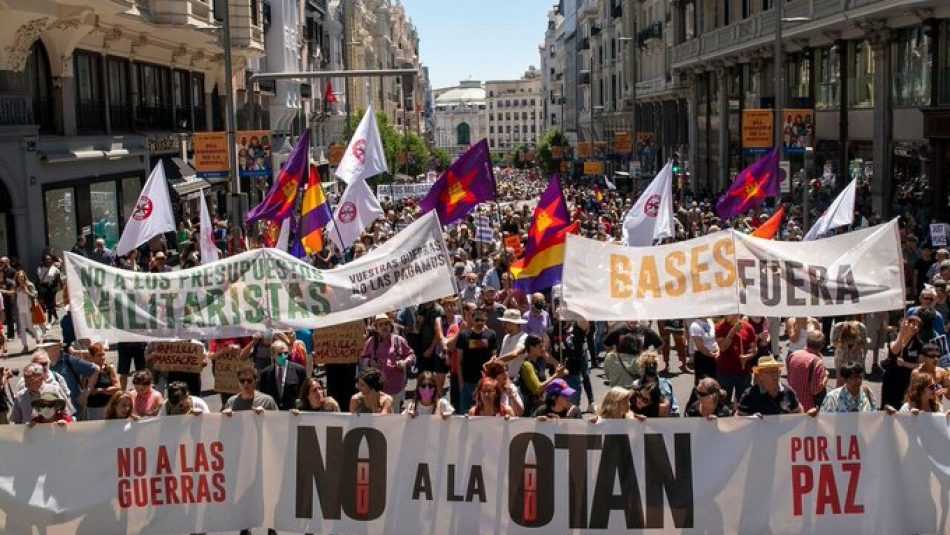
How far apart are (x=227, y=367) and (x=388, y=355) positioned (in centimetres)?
155

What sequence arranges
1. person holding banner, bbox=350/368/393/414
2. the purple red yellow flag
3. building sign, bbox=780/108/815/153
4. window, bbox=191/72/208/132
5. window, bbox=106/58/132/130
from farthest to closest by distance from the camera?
1. window, bbox=191/72/208/132
2. window, bbox=106/58/132/130
3. building sign, bbox=780/108/815/153
4. the purple red yellow flag
5. person holding banner, bbox=350/368/393/414

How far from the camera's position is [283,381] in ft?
34.9

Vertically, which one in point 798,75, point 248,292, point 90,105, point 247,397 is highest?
point 798,75

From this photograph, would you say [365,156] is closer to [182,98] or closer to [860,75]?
[860,75]

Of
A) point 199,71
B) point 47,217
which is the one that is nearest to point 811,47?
point 199,71

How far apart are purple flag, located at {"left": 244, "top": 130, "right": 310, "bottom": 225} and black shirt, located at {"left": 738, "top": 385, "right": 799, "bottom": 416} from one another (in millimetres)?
9755

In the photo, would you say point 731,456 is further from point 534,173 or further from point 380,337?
point 534,173

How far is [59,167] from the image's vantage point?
26891mm

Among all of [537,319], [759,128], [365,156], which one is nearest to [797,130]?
[759,128]

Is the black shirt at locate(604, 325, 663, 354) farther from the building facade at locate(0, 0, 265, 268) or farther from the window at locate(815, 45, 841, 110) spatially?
the window at locate(815, 45, 841, 110)

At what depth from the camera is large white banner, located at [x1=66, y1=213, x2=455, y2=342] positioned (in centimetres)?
960

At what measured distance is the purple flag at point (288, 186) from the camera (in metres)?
17.6

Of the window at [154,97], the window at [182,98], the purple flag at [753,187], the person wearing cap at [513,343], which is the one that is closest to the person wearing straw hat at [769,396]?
the person wearing cap at [513,343]

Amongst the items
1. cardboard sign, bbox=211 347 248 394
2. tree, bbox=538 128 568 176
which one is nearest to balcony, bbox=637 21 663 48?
tree, bbox=538 128 568 176
